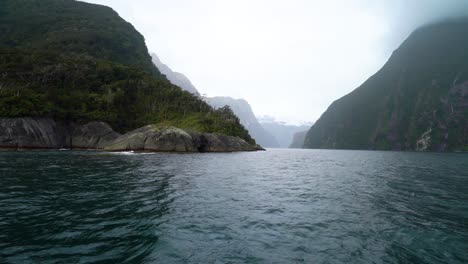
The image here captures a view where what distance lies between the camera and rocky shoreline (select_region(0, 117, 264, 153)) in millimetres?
67438

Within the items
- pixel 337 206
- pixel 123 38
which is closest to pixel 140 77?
pixel 123 38

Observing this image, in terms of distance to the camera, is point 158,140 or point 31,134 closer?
point 31,134

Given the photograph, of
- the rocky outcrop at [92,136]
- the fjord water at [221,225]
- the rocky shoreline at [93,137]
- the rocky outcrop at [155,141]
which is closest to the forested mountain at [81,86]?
the rocky shoreline at [93,137]

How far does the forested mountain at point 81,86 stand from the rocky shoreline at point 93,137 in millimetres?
3630

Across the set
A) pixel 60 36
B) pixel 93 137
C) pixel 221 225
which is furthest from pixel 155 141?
pixel 60 36

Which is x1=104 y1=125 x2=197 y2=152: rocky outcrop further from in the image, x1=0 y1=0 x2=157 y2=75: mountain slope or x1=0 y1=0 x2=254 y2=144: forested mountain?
x1=0 y1=0 x2=157 y2=75: mountain slope

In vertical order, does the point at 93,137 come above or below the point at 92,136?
below

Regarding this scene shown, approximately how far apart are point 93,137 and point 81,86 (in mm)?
36911

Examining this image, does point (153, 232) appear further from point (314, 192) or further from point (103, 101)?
point (103, 101)

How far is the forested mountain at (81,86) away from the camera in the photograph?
85000 millimetres

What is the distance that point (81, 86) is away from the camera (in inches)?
4245

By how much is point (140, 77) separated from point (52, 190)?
126 metres

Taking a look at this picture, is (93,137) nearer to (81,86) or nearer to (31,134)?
(31,134)

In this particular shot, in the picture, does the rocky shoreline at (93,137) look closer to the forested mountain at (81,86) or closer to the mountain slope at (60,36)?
the forested mountain at (81,86)
